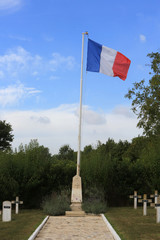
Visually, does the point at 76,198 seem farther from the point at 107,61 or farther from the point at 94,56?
the point at 94,56

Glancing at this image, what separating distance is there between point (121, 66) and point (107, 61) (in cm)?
84

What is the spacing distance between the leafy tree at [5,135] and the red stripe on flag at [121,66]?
31.6 metres

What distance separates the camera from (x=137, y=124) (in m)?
22.6

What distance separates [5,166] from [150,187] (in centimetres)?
986

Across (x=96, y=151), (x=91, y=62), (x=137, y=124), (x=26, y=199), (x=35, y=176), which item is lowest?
(x=26, y=199)

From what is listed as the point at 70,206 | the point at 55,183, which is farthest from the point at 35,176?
the point at 70,206

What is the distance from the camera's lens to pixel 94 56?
19.8 meters

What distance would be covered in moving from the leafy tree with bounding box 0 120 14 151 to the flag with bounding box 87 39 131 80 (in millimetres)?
31041

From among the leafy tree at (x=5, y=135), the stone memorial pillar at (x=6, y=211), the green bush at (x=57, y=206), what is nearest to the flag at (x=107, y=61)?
the green bush at (x=57, y=206)

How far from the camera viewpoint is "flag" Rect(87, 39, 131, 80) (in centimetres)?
1958

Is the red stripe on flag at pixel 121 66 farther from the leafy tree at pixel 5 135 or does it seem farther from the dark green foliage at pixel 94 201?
the leafy tree at pixel 5 135

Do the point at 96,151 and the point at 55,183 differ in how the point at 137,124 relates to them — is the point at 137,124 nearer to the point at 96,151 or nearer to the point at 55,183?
the point at 96,151

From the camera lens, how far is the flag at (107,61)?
19.6m

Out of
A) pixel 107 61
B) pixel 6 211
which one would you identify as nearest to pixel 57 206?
pixel 6 211
